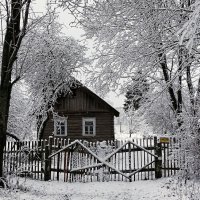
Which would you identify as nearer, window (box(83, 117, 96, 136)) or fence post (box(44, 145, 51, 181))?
fence post (box(44, 145, 51, 181))

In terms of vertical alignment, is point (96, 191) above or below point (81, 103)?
below

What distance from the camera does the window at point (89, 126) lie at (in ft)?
74.3

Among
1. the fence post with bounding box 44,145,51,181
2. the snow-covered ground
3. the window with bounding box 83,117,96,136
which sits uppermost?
the window with bounding box 83,117,96,136

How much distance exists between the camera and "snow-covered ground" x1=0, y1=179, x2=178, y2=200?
7.80 m

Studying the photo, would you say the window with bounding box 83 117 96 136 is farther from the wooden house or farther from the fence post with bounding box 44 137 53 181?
the fence post with bounding box 44 137 53 181

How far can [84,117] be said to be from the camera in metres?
22.7

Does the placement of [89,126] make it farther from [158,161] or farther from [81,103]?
[158,161]

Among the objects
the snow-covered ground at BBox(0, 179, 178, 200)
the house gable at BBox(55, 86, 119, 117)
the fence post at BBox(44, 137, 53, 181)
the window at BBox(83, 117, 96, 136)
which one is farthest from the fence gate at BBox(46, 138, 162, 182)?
the window at BBox(83, 117, 96, 136)

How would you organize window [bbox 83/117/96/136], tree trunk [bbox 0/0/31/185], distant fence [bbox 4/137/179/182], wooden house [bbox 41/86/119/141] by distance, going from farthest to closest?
1. window [bbox 83/117/96/136]
2. wooden house [bbox 41/86/119/141]
3. distant fence [bbox 4/137/179/182]
4. tree trunk [bbox 0/0/31/185]

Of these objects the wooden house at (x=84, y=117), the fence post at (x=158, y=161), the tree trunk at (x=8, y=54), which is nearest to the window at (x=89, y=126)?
the wooden house at (x=84, y=117)

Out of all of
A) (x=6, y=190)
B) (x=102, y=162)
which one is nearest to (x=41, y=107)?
(x=102, y=162)

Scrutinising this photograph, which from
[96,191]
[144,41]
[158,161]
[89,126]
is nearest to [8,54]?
[144,41]

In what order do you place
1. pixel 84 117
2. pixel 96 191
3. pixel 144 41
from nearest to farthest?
pixel 144 41 < pixel 96 191 < pixel 84 117

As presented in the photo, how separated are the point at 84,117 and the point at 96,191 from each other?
1365 centimetres
